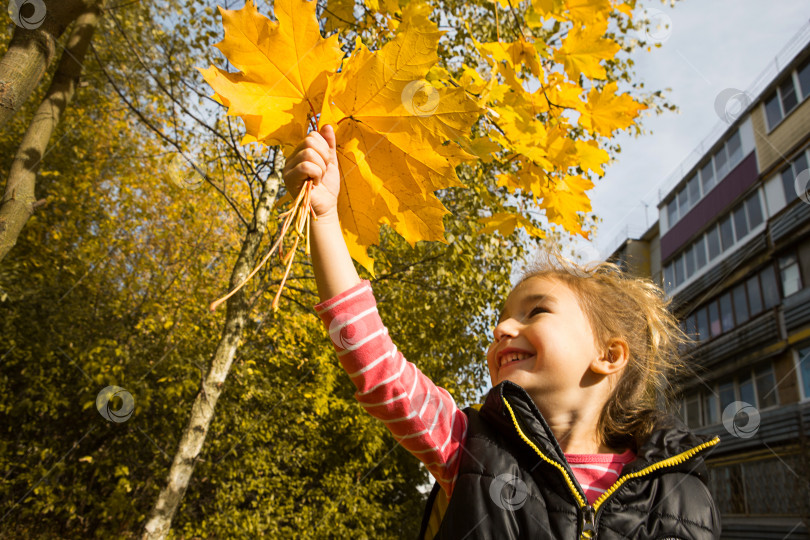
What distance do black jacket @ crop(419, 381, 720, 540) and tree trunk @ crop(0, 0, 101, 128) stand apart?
2.07 m

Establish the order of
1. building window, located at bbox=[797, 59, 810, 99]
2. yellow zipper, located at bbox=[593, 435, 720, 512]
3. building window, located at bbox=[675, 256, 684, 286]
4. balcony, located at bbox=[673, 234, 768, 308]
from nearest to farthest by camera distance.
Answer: yellow zipper, located at bbox=[593, 435, 720, 512]
building window, located at bbox=[797, 59, 810, 99]
balcony, located at bbox=[673, 234, 768, 308]
building window, located at bbox=[675, 256, 684, 286]

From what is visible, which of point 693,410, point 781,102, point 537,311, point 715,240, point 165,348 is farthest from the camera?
point 693,410

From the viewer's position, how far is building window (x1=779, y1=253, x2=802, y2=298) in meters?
13.4

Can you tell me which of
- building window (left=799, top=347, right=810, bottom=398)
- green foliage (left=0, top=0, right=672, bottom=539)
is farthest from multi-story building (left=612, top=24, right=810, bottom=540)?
green foliage (left=0, top=0, right=672, bottom=539)

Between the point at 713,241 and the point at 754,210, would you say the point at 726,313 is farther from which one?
the point at 754,210

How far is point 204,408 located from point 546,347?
3077 mm

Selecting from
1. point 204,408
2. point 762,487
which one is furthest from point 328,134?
point 762,487

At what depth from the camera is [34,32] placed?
2182 mm

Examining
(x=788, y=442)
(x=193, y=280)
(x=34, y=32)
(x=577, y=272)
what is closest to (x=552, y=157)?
(x=577, y=272)

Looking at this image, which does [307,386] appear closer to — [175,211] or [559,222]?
[175,211]

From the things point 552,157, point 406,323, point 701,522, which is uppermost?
point 406,323

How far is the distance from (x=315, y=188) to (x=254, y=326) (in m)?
6.66

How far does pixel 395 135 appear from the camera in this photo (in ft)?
3.19

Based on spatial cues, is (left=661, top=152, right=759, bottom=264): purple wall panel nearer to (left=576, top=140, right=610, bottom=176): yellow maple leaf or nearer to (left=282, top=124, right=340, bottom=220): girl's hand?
(left=576, top=140, right=610, bottom=176): yellow maple leaf
